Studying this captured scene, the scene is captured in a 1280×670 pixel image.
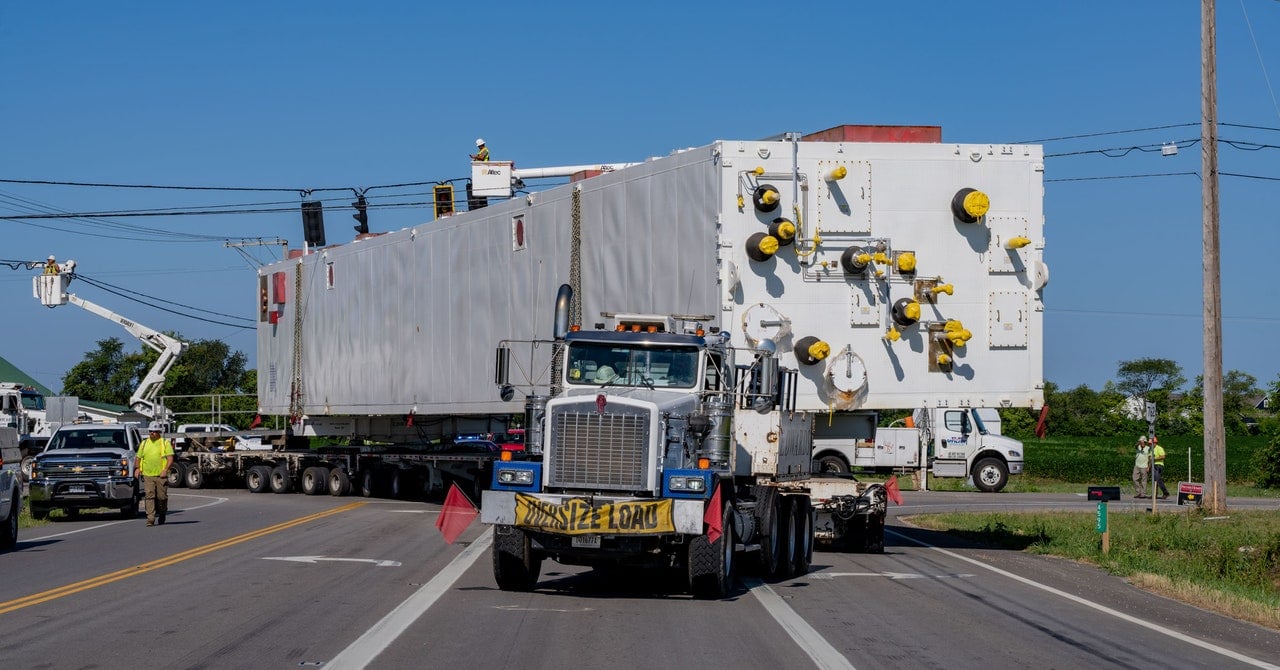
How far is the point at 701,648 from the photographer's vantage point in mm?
10977

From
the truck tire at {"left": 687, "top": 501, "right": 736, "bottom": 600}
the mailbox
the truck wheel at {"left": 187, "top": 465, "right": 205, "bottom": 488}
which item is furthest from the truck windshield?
the truck wheel at {"left": 187, "top": 465, "right": 205, "bottom": 488}

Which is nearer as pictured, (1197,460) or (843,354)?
(843,354)

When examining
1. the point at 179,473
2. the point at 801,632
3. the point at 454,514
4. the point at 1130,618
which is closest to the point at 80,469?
the point at 454,514

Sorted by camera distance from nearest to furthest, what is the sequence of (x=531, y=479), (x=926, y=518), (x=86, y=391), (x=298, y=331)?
1. (x=531, y=479)
2. (x=926, y=518)
3. (x=298, y=331)
4. (x=86, y=391)

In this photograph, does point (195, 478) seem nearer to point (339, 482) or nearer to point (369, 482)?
point (339, 482)

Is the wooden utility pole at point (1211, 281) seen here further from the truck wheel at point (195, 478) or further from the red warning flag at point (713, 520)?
the truck wheel at point (195, 478)

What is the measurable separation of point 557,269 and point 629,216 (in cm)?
263

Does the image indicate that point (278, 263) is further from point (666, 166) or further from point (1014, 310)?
point (1014, 310)

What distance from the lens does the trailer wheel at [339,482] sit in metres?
37.4

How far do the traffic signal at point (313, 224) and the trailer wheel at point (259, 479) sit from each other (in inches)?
293

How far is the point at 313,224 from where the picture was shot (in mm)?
38156

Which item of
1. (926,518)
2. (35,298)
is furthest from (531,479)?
(35,298)

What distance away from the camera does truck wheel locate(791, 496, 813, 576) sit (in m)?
17.6

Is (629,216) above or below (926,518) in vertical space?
above
